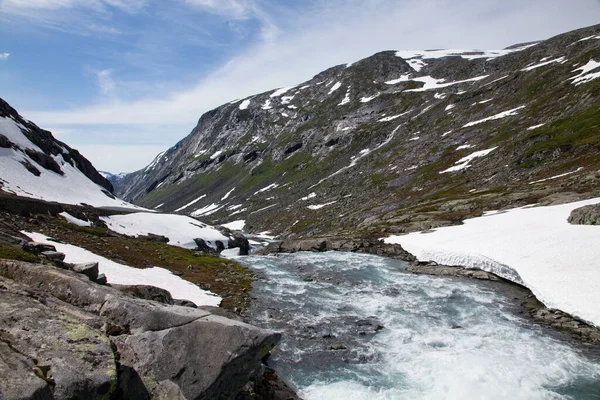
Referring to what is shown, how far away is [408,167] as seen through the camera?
128375mm

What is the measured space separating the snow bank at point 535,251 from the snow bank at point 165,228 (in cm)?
3382

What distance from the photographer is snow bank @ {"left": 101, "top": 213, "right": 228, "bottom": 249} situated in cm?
5847

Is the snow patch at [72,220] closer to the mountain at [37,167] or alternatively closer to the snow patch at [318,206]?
the mountain at [37,167]

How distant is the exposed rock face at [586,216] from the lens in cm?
3706

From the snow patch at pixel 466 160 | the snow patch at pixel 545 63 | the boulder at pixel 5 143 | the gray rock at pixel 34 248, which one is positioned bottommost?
the gray rock at pixel 34 248

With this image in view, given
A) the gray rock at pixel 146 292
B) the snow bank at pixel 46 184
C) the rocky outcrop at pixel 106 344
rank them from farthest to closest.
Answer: the snow bank at pixel 46 184
the gray rock at pixel 146 292
the rocky outcrop at pixel 106 344

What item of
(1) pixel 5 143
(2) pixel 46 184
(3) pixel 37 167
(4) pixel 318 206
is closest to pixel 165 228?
(2) pixel 46 184

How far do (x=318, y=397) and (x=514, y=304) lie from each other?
1976 cm

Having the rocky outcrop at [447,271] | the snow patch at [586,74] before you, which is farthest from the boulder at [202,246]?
the snow patch at [586,74]

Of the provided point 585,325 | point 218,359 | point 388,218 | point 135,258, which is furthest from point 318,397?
point 388,218

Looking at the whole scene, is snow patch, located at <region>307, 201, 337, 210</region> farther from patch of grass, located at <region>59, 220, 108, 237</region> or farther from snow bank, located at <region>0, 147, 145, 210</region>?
patch of grass, located at <region>59, 220, 108, 237</region>

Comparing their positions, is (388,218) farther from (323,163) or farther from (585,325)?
(323,163)

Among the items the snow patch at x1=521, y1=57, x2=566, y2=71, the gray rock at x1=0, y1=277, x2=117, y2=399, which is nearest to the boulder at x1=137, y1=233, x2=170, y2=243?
the gray rock at x1=0, y1=277, x2=117, y2=399

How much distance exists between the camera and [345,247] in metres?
60.9
